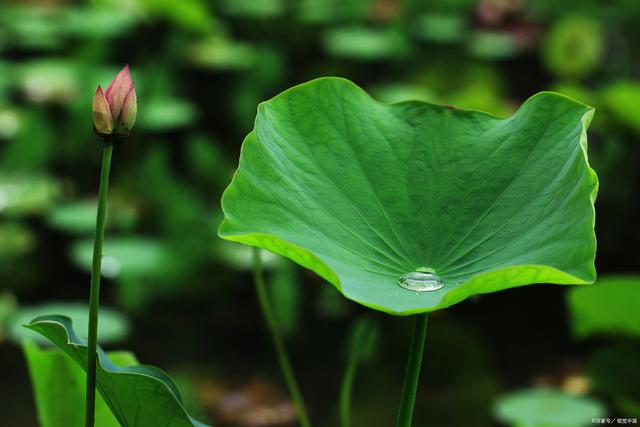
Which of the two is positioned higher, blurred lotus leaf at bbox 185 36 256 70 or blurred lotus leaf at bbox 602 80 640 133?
blurred lotus leaf at bbox 185 36 256 70

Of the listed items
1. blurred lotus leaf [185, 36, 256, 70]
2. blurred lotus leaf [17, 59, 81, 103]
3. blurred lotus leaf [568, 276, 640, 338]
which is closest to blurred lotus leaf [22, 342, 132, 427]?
blurred lotus leaf [568, 276, 640, 338]

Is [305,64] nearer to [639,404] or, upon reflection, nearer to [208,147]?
[208,147]

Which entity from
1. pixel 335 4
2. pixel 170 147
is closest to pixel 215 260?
pixel 170 147

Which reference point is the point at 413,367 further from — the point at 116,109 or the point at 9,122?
the point at 9,122

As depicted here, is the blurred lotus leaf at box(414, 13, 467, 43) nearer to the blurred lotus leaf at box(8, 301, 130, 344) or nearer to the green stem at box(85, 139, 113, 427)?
the blurred lotus leaf at box(8, 301, 130, 344)

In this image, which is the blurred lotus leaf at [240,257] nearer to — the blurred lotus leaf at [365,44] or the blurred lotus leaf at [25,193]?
the blurred lotus leaf at [25,193]

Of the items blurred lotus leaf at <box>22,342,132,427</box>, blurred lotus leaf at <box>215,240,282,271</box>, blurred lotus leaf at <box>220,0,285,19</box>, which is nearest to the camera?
blurred lotus leaf at <box>22,342,132,427</box>

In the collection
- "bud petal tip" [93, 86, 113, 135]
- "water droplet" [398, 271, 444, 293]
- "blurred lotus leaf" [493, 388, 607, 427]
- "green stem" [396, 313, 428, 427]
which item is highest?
"bud petal tip" [93, 86, 113, 135]

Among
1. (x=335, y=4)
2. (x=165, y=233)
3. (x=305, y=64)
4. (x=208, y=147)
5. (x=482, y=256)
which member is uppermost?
(x=335, y=4)
